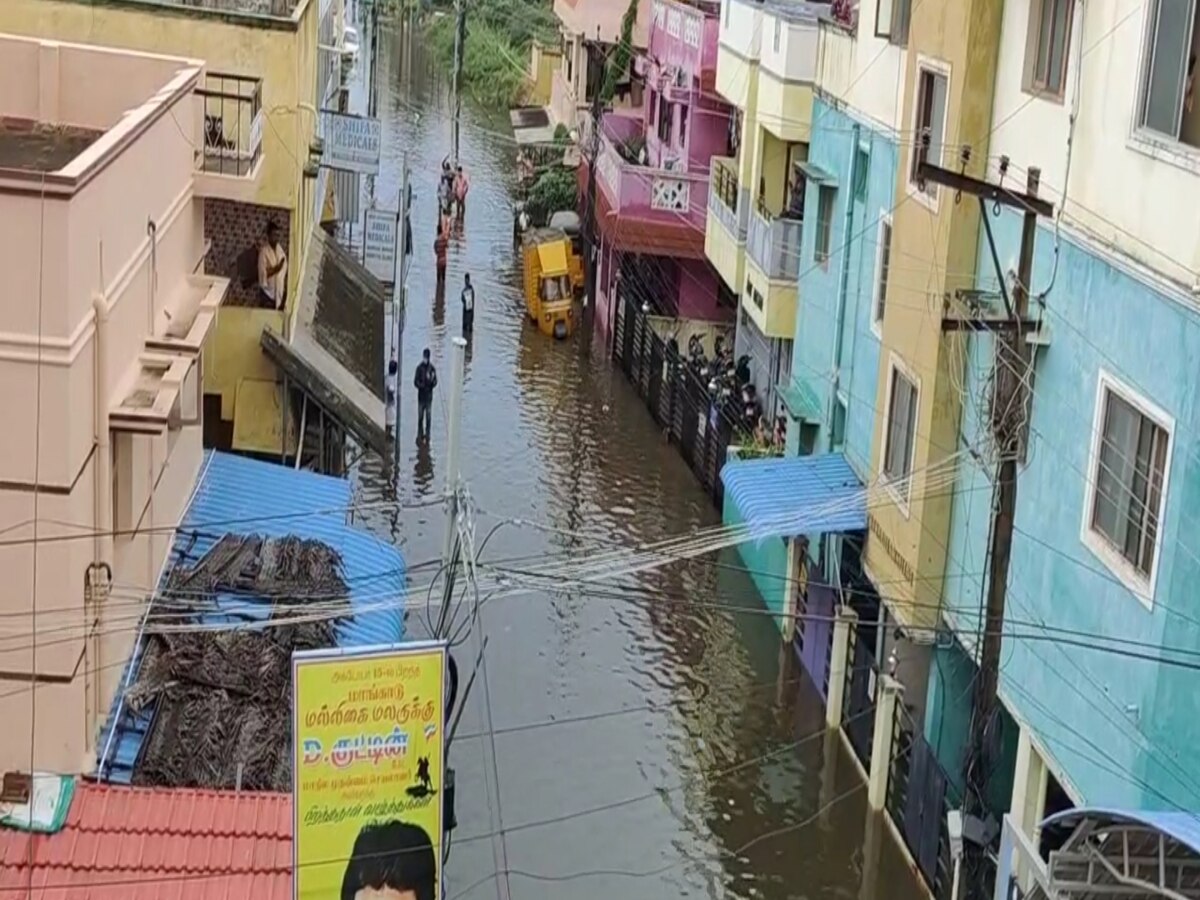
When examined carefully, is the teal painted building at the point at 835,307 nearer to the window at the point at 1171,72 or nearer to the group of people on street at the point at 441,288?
the window at the point at 1171,72

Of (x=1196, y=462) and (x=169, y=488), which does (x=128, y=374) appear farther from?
(x=1196, y=462)

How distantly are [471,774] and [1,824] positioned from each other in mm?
8028

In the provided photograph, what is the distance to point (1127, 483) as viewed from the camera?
522 inches

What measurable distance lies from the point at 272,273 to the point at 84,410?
9027 millimetres

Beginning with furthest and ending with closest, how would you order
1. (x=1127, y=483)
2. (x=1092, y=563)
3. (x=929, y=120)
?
(x=929, y=120) → (x=1092, y=563) → (x=1127, y=483)

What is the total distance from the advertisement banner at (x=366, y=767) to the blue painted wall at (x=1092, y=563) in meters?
4.70

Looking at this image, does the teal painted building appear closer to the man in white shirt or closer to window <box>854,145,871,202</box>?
window <box>854,145,871,202</box>

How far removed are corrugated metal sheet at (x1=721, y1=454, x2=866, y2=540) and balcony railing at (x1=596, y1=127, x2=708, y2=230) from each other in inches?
443

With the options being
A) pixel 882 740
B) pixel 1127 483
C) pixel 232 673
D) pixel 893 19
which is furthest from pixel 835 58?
pixel 232 673

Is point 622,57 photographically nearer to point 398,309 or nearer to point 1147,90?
point 398,309

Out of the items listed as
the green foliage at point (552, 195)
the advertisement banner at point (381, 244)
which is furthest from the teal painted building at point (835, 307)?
the green foliage at point (552, 195)

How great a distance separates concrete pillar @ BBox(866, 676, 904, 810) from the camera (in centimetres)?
1820

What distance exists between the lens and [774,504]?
20.8 meters

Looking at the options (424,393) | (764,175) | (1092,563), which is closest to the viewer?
(1092,563)
